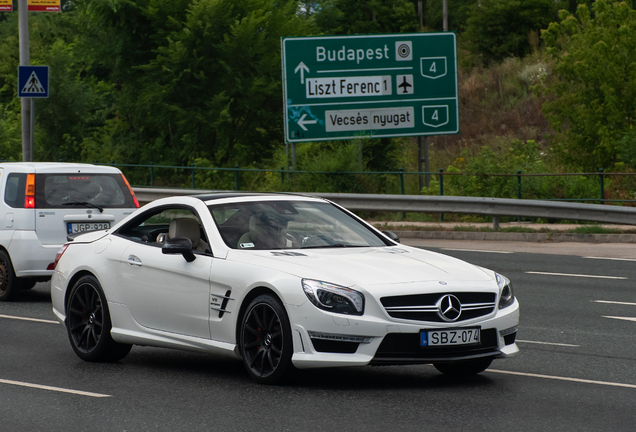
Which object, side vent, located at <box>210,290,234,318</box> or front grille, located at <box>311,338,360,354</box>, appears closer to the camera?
front grille, located at <box>311,338,360,354</box>

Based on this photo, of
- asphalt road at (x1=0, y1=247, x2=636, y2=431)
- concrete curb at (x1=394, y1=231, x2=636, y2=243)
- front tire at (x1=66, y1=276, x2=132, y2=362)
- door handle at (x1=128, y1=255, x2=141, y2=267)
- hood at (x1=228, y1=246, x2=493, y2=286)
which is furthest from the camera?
concrete curb at (x1=394, y1=231, x2=636, y2=243)

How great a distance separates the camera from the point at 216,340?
7.43 meters

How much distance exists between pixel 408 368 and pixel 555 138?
2081cm

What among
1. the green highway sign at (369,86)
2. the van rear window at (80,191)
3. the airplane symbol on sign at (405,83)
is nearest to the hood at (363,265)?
the van rear window at (80,191)

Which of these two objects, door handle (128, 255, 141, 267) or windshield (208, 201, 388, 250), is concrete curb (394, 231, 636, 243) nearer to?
windshield (208, 201, 388, 250)

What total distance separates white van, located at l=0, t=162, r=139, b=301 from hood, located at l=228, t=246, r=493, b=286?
5.43 metres

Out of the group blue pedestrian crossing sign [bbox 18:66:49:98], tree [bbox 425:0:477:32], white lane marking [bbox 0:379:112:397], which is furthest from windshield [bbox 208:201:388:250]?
tree [bbox 425:0:477:32]

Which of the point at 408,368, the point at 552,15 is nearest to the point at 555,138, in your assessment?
the point at 408,368

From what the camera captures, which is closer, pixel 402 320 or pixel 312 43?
pixel 402 320

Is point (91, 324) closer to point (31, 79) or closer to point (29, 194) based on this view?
point (29, 194)

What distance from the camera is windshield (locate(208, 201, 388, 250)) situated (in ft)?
25.5

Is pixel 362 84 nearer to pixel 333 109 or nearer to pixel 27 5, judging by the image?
pixel 333 109

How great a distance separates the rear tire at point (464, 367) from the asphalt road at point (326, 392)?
0.07 metres

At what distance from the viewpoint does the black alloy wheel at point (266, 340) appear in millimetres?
6871
